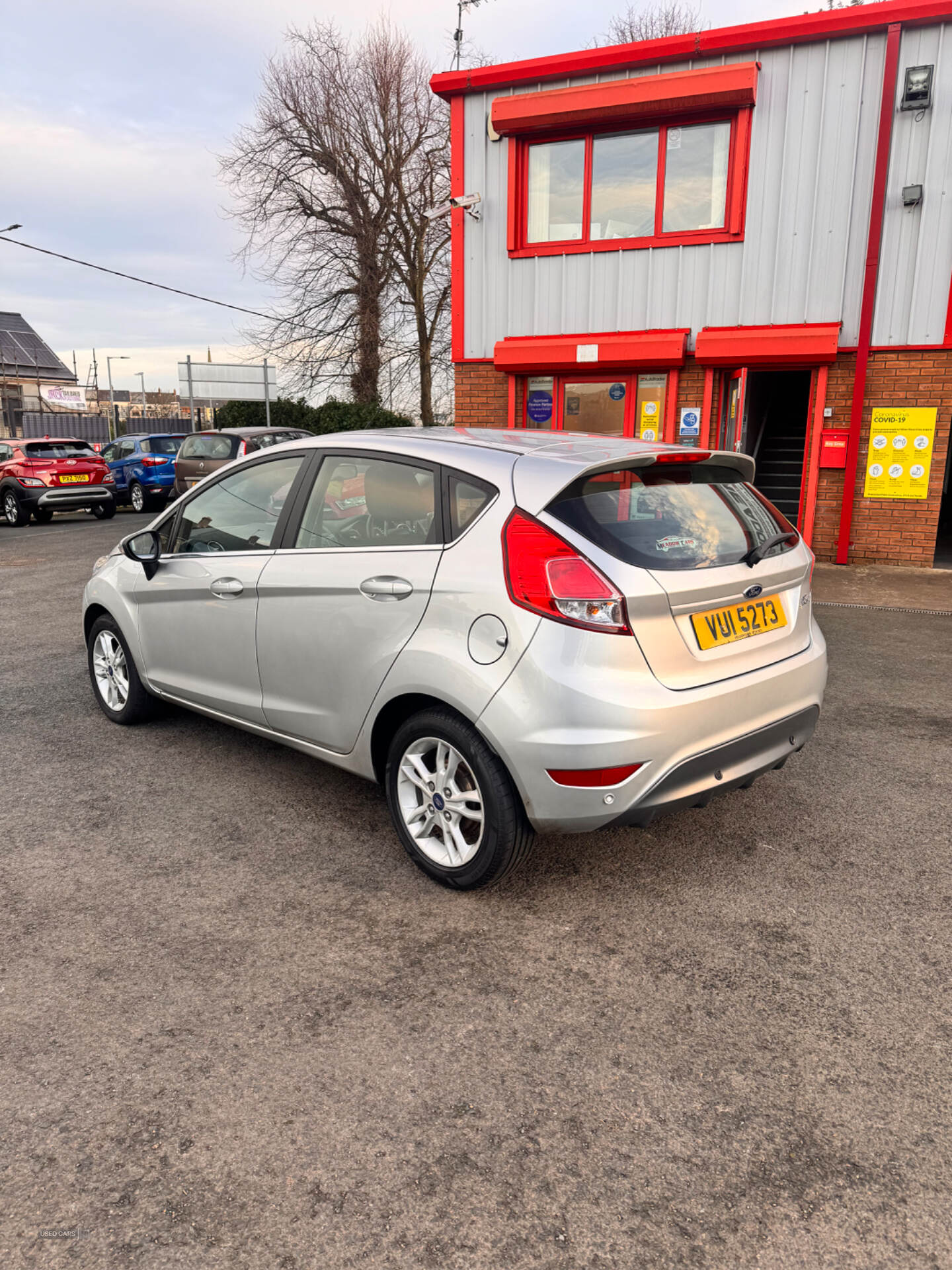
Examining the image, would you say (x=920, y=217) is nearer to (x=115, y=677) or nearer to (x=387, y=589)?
(x=387, y=589)

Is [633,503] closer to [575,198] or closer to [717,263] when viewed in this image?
[717,263]

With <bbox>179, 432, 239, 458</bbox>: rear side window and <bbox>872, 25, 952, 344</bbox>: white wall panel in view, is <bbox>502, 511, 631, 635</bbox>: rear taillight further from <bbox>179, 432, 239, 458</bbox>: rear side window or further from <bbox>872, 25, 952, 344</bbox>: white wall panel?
<bbox>179, 432, 239, 458</bbox>: rear side window

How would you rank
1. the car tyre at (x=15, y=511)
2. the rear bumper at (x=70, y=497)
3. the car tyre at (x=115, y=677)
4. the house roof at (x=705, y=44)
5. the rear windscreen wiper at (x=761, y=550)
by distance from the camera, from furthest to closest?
the car tyre at (x=15, y=511) → the rear bumper at (x=70, y=497) → the house roof at (x=705, y=44) → the car tyre at (x=115, y=677) → the rear windscreen wiper at (x=761, y=550)

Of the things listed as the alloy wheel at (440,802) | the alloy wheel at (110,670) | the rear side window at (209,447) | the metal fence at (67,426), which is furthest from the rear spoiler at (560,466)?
the metal fence at (67,426)

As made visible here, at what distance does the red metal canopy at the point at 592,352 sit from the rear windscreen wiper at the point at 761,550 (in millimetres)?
8232

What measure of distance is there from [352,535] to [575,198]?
9.79 metres

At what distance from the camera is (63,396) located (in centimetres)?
5422

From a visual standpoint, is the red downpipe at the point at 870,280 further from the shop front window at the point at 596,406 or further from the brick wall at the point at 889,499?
the shop front window at the point at 596,406

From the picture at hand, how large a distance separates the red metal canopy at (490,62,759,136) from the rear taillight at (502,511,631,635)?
982 centimetres

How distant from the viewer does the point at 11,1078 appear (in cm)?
234

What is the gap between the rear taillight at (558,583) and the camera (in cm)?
283

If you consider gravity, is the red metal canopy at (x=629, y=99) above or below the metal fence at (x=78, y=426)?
above

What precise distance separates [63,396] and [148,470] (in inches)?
1587

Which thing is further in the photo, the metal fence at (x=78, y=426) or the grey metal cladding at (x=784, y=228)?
the metal fence at (x=78, y=426)
